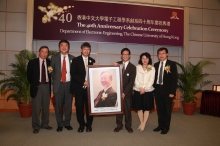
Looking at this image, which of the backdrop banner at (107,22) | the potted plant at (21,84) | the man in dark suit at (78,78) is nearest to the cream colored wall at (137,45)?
the backdrop banner at (107,22)

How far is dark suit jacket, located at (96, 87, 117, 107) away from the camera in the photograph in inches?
120

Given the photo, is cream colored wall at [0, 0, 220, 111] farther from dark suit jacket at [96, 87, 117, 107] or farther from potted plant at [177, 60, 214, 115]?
dark suit jacket at [96, 87, 117, 107]

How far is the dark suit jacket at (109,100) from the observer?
3054 millimetres

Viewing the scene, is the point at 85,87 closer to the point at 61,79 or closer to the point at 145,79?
the point at 61,79

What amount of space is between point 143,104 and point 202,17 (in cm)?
441

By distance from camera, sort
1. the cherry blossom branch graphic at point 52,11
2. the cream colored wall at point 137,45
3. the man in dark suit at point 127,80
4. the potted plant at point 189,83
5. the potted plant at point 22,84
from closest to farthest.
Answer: the man in dark suit at point 127,80 < the potted plant at point 22,84 < the cherry blossom branch graphic at point 52,11 < the cream colored wall at point 137,45 < the potted plant at point 189,83

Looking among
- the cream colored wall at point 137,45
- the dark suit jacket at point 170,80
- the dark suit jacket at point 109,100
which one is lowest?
the dark suit jacket at point 109,100

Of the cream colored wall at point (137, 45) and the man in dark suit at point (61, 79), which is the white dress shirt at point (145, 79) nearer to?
the man in dark suit at point (61, 79)

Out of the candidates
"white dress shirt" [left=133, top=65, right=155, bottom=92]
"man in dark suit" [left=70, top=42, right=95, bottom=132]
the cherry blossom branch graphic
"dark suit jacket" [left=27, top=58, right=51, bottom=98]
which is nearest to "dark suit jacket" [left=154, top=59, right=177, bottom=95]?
"white dress shirt" [left=133, top=65, right=155, bottom=92]

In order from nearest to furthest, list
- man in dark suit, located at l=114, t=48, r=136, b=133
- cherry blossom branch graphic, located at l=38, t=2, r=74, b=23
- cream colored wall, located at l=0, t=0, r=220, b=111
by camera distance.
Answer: man in dark suit, located at l=114, t=48, r=136, b=133 < cherry blossom branch graphic, located at l=38, t=2, r=74, b=23 < cream colored wall, located at l=0, t=0, r=220, b=111

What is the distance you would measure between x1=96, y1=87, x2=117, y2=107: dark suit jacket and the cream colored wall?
7.62ft

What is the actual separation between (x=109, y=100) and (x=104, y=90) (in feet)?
0.67

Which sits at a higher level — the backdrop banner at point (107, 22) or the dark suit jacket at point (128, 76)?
the backdrop banner at point (107, 22)

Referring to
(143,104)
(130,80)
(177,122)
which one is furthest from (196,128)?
(130,80)
